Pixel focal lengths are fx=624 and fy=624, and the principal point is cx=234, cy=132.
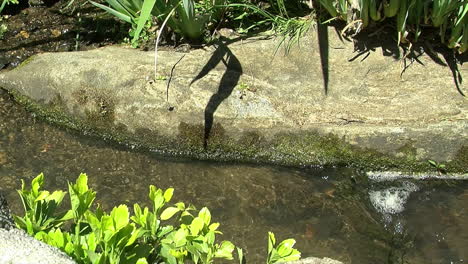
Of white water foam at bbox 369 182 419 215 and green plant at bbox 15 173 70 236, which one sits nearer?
green plant at bbox 15 173 70 236

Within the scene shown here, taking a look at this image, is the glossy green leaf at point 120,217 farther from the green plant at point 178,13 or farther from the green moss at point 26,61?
the green moss at point 26,61

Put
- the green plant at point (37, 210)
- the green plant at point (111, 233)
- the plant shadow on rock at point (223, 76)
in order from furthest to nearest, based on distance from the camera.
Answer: the plant shadow on rock at point (223, 76) → the green plant at point (37, 210) → the green plant at point (111, 233)

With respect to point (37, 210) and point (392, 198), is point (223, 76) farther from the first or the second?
point (37, 210)

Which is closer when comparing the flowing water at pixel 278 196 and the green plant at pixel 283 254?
the green plant at pixel 283 254

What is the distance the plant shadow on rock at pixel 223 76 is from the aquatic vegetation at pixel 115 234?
69.3 inches

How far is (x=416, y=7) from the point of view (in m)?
3.78

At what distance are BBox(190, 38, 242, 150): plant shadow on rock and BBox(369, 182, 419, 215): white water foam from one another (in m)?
1.03

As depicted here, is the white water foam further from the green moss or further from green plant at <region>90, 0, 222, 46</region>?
the green moss

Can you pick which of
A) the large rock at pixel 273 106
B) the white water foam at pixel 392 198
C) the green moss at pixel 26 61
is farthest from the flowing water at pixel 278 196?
the green moss at pixel 26 61

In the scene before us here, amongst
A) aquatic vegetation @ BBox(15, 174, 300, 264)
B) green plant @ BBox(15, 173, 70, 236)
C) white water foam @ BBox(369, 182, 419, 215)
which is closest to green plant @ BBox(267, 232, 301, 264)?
aquatic vegetation @ BBox(15, 174, 300, 264)

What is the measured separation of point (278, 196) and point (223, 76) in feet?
2.75

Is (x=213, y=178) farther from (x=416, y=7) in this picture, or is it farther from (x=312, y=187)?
(x=416, y=7)

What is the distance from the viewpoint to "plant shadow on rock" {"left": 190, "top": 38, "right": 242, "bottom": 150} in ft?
12.3

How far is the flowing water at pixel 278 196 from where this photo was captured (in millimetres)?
3225
